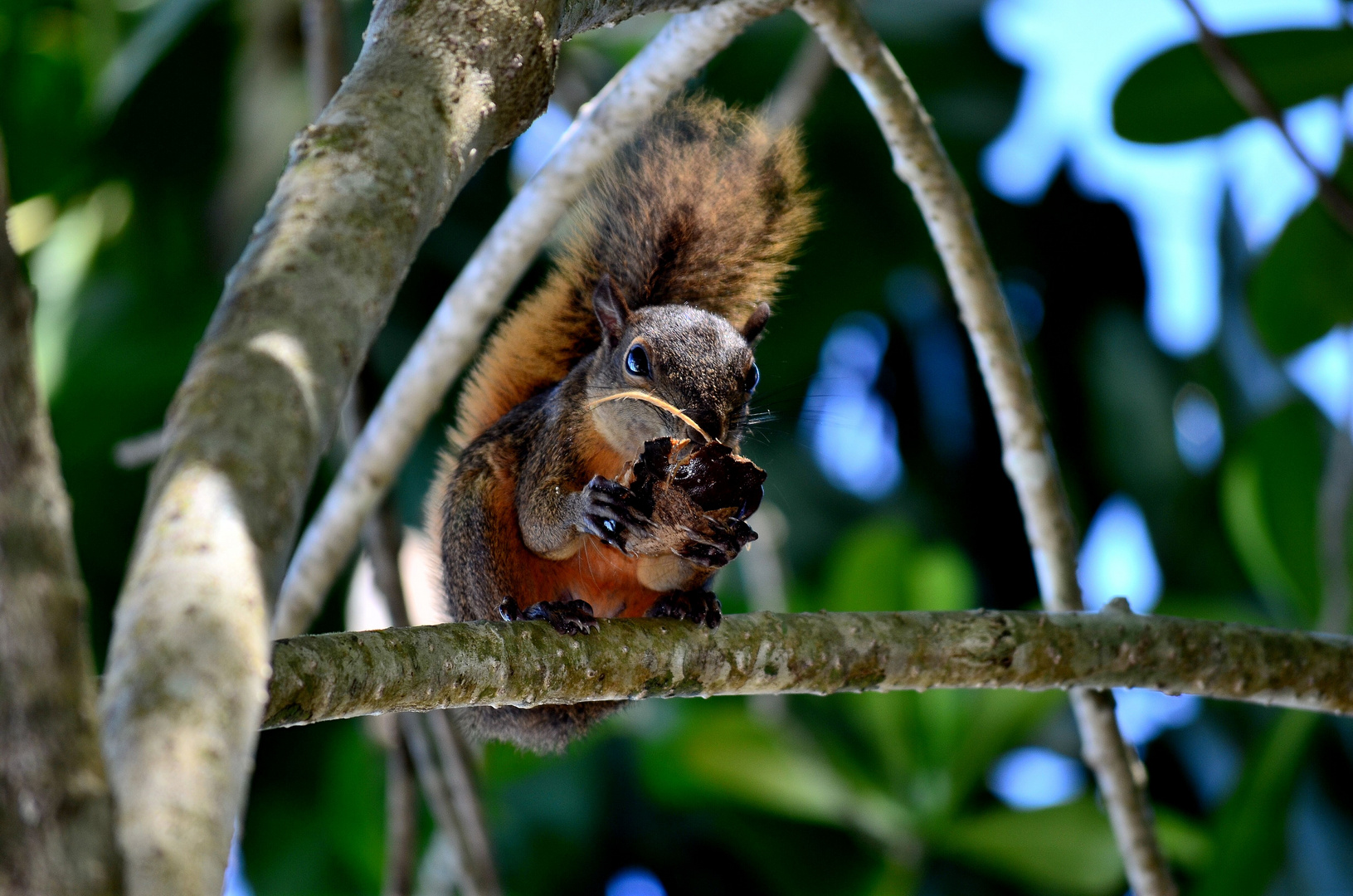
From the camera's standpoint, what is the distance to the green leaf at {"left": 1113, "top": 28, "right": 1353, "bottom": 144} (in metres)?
2.36

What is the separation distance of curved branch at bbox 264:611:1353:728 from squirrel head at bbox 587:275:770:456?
0.30 meters

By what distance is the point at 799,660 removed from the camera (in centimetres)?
141

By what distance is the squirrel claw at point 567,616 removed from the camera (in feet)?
4.33

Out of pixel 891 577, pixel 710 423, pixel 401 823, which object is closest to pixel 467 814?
pixel 401 823

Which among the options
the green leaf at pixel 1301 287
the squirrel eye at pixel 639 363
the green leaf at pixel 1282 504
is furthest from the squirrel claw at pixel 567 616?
the green leaf at pixel 1282 504

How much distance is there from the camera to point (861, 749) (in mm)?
3418

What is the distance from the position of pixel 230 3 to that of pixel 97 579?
179 centimetres

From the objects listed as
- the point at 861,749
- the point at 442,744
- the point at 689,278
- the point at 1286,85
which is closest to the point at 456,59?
the point at 689,278

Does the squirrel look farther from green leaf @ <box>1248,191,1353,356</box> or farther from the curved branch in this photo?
green leaf @ <box>1248,191,1353,356</box>

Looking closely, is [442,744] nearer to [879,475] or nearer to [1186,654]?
[1186,654]

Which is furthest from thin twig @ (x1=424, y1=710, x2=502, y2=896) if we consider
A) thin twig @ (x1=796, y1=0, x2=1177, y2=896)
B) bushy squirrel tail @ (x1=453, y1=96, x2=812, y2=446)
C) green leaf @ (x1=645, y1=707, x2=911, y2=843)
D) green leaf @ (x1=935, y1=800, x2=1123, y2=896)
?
green leaf @ (x1=935, y1=800, x2=1123, y2=896)

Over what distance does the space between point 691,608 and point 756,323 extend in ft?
1.70

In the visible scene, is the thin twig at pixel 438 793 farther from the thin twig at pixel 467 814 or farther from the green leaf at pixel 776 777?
the green leaf at pixel 776 777

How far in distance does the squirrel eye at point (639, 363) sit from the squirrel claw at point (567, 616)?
387mm
